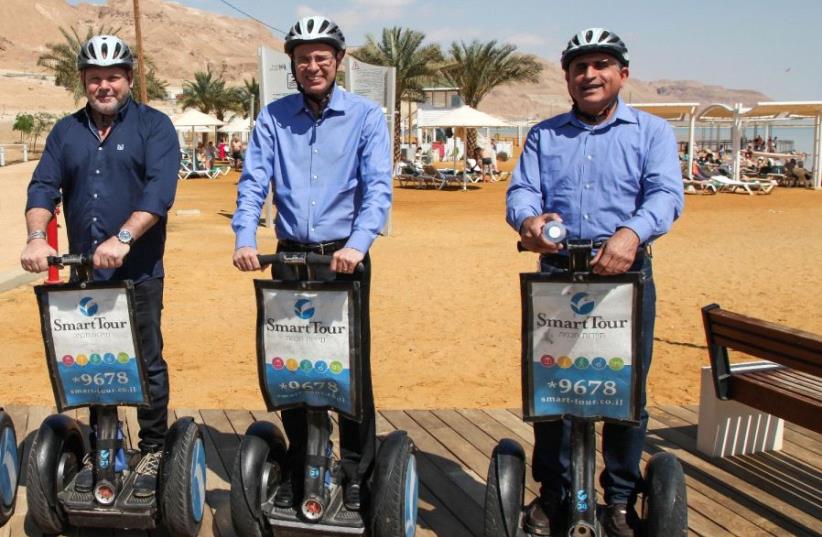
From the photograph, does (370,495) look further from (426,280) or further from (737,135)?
(737,135)

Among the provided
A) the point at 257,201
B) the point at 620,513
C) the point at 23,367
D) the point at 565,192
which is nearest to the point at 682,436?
the point at 620,513

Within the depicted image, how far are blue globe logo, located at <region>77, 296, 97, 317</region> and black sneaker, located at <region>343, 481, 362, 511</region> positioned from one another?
4.00 ft

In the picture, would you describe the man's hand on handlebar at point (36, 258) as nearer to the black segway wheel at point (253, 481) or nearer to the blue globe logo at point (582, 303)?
the black segway wheel at point (253, 481)

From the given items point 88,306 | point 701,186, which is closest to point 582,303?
point 88,306

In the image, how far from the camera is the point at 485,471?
4223 millimetres

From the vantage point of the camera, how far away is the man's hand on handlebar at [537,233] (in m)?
2.87

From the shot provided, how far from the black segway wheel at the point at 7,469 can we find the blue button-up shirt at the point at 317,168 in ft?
4.61

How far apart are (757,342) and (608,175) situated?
1337mm

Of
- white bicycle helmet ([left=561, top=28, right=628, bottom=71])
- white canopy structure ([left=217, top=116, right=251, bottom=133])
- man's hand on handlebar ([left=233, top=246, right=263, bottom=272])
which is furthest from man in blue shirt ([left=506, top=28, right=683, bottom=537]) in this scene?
white canopy structure ([left=217, top=116, right=251, bottom=133])

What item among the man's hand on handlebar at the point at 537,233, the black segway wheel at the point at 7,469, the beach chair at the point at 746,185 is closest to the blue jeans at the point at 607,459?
the man's hand on handlebar at the point at 537,233

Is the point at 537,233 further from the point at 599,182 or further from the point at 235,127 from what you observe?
the point at 235,127

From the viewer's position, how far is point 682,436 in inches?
186

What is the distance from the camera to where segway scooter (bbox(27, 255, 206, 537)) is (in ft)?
10.9

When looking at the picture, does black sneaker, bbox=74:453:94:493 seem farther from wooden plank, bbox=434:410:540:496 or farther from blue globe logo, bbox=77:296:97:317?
wooden plank, bbox=434:410:540:496
